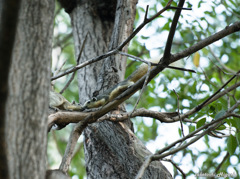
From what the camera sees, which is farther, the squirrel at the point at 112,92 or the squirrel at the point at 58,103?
→ the squirrel at the point at 58,103

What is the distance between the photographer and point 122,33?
13.4 ft

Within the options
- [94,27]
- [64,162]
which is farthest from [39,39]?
[94,27]

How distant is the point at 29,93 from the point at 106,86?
6.97 feet

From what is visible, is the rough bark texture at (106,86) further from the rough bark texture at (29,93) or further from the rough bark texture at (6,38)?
the rough bark texture at (6,38)

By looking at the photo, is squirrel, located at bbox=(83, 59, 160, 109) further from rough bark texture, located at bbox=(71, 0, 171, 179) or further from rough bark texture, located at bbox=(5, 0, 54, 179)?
rough bark texture, located at bbox=(5, 0, 54, 179)

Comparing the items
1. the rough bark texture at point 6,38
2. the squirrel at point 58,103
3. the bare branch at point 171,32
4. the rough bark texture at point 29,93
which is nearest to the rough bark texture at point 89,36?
the squirrel at point 58,103

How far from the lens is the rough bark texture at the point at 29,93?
1.64 meters

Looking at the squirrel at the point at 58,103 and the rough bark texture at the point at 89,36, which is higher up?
the rough bark texture at the point at 89,36

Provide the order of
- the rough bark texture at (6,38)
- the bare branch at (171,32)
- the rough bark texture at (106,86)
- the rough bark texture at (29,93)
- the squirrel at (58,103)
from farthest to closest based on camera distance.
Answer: the squirrel at (58,103) → the rough bark texture at (106,86) → the bare branch at (171,32) → the rough bark texture at (29,93) → the rough bark texture at (6,38)

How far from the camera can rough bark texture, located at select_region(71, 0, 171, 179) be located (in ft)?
10.7

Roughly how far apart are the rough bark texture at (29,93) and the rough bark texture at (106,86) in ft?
5.29

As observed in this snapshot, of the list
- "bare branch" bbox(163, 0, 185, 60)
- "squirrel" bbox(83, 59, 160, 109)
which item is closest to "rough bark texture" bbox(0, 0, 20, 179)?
"bare branch" bbox(163, 0, 185, 60)

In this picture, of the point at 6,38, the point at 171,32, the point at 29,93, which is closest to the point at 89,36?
the point at 171,32

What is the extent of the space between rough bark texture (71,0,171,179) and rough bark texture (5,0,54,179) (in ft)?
5.29
